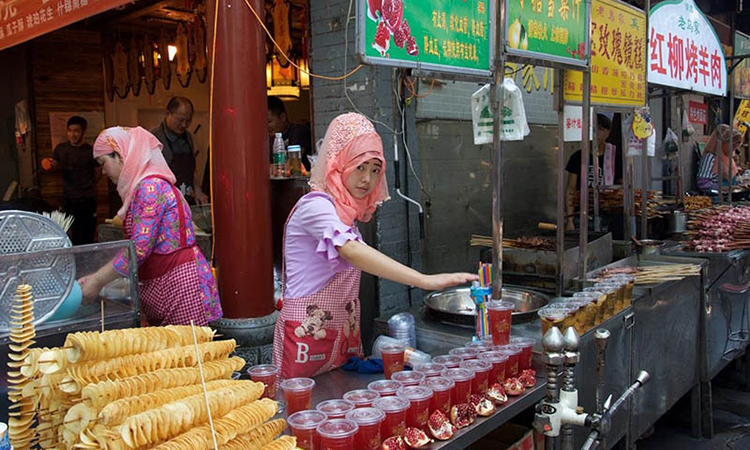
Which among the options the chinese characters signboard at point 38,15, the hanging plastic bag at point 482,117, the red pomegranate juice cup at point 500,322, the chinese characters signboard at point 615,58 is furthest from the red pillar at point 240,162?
the red pomegranate juice cup at point 500,322

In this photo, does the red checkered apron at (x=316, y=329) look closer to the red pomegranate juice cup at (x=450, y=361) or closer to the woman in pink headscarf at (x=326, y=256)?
the woman in pink headscarf at (x=326, y=256)

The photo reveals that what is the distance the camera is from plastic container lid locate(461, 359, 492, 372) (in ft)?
7.27

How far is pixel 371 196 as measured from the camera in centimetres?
284

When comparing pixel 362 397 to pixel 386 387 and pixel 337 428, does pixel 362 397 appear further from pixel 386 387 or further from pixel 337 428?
pixel 337 428

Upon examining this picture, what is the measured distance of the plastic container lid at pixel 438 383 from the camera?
200 cm

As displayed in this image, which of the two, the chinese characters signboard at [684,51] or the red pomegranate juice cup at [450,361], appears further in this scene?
the chinese characters signboard at [684,51]

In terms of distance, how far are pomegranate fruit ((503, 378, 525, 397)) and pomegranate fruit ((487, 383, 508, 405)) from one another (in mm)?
66

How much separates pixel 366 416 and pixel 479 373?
60 cm

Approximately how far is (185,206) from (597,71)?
2871 millimetres

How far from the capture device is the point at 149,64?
28.9 ft

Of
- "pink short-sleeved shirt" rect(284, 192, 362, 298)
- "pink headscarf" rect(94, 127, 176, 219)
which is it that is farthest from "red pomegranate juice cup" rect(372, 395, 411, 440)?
"pink headscarf" rect(94, 127, 176, 219)

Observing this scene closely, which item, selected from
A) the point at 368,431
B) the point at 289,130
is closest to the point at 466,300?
the point at 368,431

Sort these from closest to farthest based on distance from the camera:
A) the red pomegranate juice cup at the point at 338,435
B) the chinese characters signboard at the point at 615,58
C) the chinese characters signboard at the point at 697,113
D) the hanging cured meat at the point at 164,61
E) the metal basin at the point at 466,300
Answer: the red pomegranate juice cup at the point at 338,435 < the metal basin at the point at 466,300 < the chinese characters signboard at the point at 615,58 < the hanging cured meat at the point at 164,61 < the chinese characters signboard at the point at 697,113

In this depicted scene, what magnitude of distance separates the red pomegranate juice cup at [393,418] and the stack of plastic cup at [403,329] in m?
1.10
